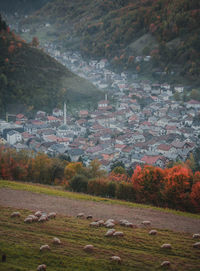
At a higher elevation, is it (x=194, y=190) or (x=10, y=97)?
(x=10, y=97)

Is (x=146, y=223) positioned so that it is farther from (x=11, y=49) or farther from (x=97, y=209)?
(x=11, y=49)

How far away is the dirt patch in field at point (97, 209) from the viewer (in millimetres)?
15773

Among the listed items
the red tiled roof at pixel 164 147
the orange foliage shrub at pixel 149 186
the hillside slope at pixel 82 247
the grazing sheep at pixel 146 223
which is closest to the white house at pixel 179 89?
the red tiled roof at pixel 164 147

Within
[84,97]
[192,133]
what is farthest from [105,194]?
[84,97]

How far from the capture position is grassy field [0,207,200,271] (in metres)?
10.1

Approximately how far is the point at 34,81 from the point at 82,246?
2389 inches

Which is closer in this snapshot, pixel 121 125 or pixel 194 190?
pixel 194 190

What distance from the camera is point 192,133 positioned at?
54969 millimetres

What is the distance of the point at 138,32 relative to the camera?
430 feet

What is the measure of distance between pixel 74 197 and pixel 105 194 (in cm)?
339

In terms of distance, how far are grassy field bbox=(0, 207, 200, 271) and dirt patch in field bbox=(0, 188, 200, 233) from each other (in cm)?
172

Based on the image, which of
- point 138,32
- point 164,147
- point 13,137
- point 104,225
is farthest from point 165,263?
point 138,32

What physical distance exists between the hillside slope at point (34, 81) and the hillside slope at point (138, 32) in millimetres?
35479

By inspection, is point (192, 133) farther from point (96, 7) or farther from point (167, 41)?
point (96, 7)
